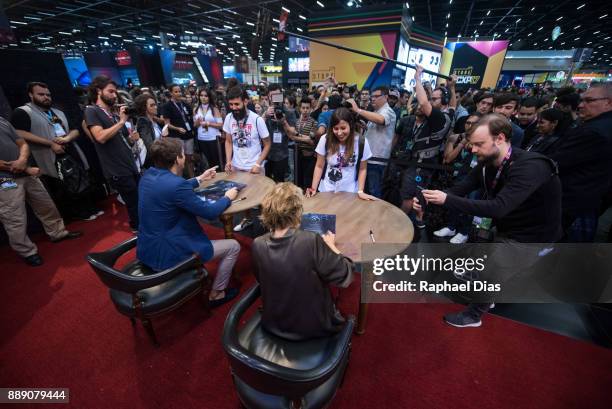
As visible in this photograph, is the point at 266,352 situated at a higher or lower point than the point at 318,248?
lower

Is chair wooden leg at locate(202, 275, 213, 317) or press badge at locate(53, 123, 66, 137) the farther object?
press badge at locate(53, 123, 66, 137)

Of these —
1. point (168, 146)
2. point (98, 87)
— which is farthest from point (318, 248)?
point (98, 87)

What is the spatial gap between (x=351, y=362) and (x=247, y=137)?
2570mm

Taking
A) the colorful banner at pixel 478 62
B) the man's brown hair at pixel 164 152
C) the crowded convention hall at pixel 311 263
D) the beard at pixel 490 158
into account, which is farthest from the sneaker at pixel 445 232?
the colorful banner at pixel 478 62

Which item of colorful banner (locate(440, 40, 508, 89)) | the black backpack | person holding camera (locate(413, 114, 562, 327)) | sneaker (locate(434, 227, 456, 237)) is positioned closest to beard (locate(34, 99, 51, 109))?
the black backpack

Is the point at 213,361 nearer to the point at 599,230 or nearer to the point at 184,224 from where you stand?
the point at 184,224

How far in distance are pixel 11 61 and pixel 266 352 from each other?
16.5 feet

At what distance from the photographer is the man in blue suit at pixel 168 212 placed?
1787 mm

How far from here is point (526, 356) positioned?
6.52 ft

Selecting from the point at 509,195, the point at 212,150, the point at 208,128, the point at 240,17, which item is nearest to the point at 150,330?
the point at 509,195

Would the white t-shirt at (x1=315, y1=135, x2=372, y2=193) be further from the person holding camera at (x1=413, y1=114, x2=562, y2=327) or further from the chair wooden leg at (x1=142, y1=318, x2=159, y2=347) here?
the chair wooden leg at (x1=142, y1=318, x2=159, y2=347)

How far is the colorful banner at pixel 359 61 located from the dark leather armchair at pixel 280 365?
10771mm

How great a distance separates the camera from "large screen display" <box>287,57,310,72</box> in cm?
1555

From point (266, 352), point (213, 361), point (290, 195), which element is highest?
point (290, 195)
